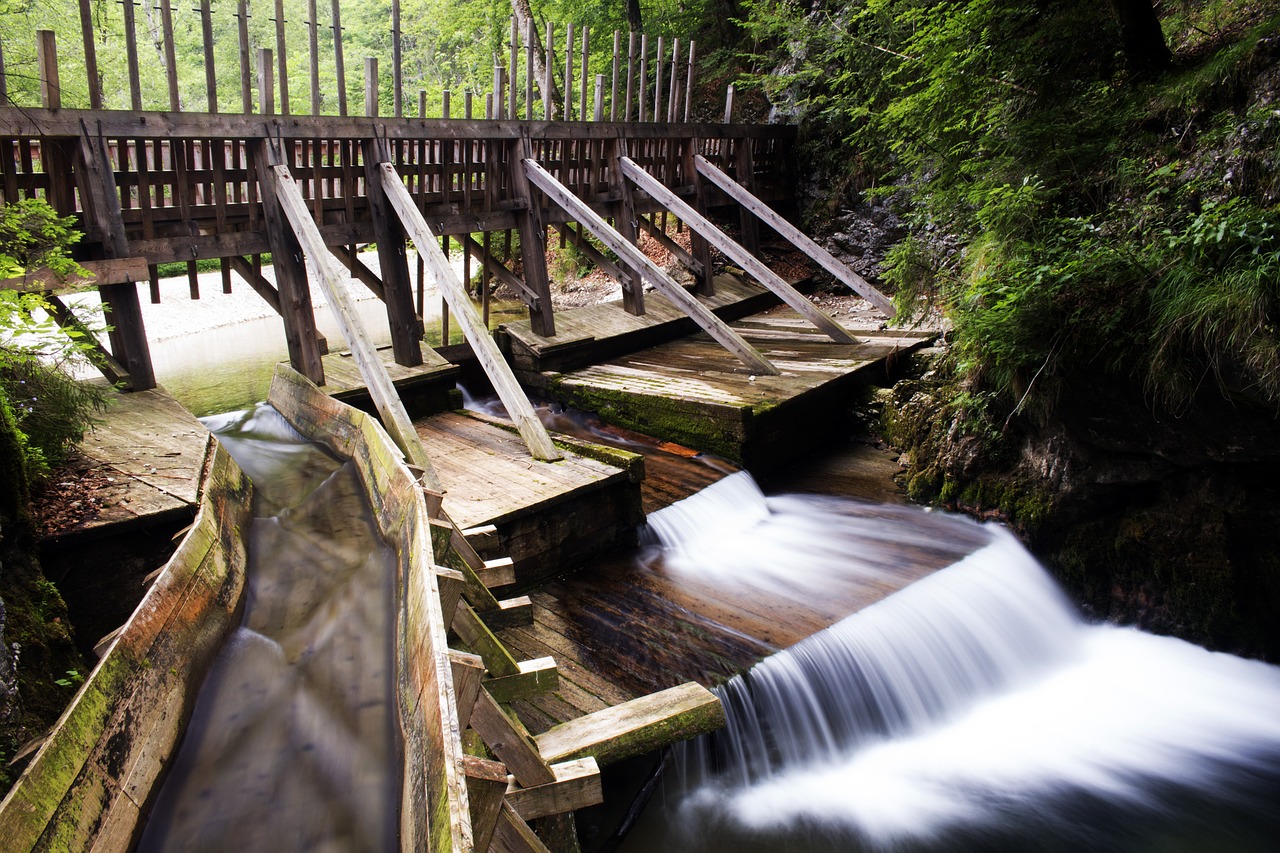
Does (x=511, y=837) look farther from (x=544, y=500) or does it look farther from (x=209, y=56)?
(x=209, y=56)

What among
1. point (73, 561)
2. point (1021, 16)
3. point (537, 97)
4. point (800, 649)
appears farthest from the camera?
point (537, 97)

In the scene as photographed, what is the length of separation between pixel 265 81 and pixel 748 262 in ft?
16.4

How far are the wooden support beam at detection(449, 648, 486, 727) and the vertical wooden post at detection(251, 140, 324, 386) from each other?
518 cm

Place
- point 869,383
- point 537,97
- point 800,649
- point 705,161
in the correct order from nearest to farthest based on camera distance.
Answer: point 800,649 < point 869,383 < point 705,161 < point 537,97

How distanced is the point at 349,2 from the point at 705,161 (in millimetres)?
36995

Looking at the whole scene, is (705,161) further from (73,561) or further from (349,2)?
(349,2)

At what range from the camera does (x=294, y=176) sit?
22.7 ft

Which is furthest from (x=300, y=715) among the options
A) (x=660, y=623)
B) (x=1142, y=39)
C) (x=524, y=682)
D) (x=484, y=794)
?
(x=1142, y=39)

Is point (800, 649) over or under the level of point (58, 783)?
under

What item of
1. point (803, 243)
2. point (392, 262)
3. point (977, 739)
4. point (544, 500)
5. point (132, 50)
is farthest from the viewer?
point (803, 243)

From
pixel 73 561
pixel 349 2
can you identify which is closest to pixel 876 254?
pixel 73 561

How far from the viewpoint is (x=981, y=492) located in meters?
6.57

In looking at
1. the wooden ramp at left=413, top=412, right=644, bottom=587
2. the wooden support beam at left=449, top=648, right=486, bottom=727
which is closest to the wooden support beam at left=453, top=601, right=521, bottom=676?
the wooden support beam at left=449, top=648, right=486, bottom=727

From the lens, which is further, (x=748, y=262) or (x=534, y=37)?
(x=534, y=37)
